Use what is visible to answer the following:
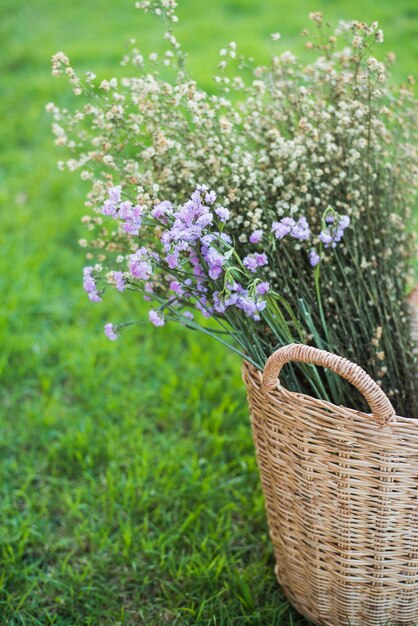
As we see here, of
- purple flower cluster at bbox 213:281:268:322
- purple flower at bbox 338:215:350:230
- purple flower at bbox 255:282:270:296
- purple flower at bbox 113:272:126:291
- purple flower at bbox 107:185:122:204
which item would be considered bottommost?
purple flower cluster at bbox 213:281:268:322

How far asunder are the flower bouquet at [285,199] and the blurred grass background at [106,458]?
0.46 m

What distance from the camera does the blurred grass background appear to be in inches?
72.4

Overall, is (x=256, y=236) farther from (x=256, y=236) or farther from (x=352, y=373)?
(x=352, y=373)

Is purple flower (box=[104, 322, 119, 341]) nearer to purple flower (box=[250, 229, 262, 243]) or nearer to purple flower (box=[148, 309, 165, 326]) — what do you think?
purple flower (box=[148, 309, 165, 326])

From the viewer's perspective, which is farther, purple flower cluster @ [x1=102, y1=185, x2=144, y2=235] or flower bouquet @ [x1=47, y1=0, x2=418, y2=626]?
flower bouquet @ [x1=47, y1=0, x2=418, y2=626]

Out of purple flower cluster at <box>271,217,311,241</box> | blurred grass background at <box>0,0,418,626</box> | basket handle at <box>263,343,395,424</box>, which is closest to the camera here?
basket handle at <box>263,343,395,424</box>

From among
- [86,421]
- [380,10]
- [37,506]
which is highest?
[380,10]

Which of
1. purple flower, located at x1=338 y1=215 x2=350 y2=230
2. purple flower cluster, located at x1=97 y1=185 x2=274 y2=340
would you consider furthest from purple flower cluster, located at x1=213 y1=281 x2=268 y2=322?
purple flower, located at x1=338 y1=215 x2=350 y2=230

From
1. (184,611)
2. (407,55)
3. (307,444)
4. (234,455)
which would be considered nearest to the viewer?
(307,444)

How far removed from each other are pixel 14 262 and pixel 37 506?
4.27ft

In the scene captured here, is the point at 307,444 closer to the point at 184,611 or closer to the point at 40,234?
the point at 184,611

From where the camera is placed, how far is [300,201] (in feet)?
5.11

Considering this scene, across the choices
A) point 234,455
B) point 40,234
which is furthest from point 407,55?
point 234,455

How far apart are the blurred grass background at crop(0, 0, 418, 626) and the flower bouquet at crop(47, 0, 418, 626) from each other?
1.49 ft
